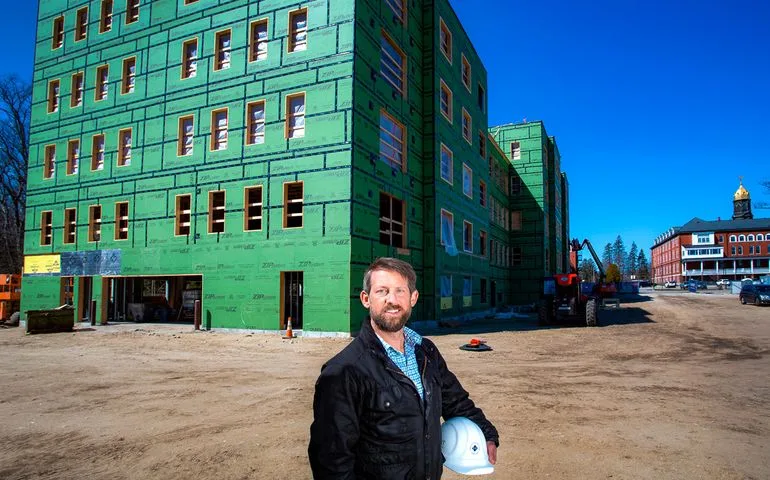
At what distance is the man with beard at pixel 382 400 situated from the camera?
2.19 meters

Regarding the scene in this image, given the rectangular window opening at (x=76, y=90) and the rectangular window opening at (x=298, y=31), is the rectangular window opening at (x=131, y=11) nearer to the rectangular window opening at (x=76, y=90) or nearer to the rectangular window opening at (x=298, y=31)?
the rectangular window opening at (x=76, y=90)

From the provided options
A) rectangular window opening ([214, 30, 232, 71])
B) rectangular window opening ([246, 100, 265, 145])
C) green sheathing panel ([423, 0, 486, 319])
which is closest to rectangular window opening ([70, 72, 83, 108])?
rectangular window opening ([214, 30, 232, 71])

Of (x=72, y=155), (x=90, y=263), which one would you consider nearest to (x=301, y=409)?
(x=90, y=263)

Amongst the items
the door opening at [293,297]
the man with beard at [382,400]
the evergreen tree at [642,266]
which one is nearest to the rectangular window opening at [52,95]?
the door opening at [293,297]

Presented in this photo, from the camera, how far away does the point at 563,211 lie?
54.7 metres

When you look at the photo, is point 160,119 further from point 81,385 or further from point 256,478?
point 256,478

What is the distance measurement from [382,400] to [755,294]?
129 ft

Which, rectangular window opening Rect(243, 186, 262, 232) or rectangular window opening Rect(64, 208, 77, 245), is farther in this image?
rectangular window opening Rect(64, 208, 77, 245)

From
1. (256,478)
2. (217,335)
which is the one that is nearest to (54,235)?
(217,335)

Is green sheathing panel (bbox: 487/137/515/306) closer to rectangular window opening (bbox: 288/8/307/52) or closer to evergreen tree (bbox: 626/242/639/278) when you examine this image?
rectangular window opening (bbox: 288/8/307/52)

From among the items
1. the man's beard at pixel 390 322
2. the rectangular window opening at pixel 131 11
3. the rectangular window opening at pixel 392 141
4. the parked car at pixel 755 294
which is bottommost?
the parked car at pixel 755 294

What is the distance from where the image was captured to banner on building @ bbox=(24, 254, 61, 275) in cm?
2386

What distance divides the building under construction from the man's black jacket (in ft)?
46.3

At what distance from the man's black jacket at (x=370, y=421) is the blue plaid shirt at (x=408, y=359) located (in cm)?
6
